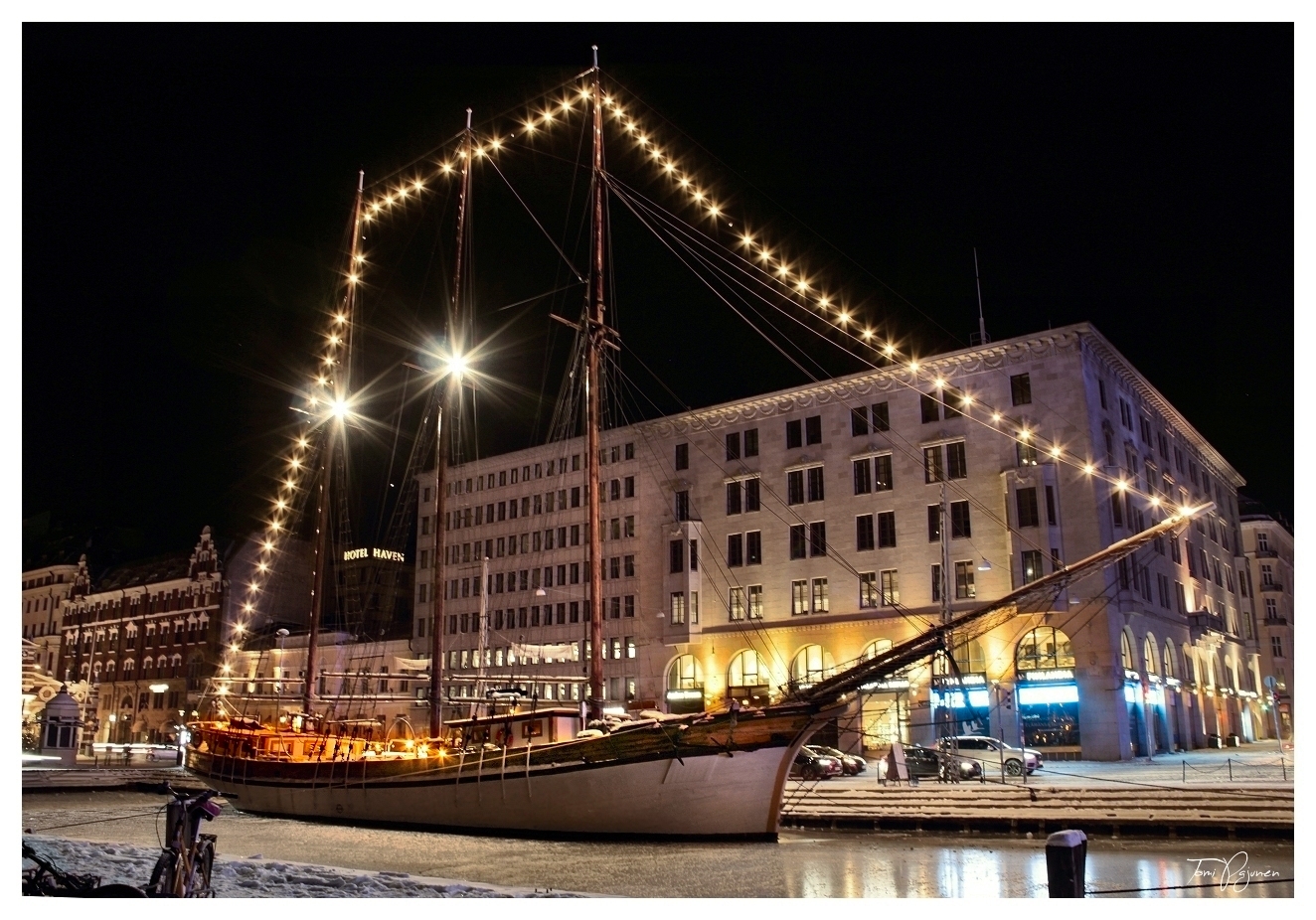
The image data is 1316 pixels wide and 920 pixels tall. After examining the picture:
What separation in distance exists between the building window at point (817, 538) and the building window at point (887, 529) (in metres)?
2.97

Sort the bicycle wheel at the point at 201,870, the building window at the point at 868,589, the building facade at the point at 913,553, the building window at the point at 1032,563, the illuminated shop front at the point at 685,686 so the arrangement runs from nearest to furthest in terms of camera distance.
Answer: the bicycle wheel at the point at 201,870, the building facade at the point at 913,553, the building window at the point at 1032,563, the building window at the point at 868,589, the illuminated shop front at the point at 685,686

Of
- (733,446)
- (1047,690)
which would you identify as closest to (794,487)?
(733,446)

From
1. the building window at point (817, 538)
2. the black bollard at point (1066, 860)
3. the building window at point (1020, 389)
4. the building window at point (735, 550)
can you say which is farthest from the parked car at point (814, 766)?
the black bollard at point (1066, 860)

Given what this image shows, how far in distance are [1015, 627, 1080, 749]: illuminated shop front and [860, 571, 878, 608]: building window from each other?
7.08m

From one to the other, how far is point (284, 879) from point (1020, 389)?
3922cm

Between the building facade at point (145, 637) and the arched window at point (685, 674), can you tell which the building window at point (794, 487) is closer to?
the arched window at point (685, 674)

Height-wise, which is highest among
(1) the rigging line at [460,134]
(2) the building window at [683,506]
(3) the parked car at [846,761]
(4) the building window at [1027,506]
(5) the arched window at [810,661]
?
(1) the rigging line at [460,134]

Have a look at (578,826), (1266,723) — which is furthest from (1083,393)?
(1266,723)

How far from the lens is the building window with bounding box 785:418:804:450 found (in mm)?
52625

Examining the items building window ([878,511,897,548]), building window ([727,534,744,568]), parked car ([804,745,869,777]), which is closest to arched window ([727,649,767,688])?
building window ([727,534,744,568])

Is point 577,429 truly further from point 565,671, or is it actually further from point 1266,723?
point 1266,723

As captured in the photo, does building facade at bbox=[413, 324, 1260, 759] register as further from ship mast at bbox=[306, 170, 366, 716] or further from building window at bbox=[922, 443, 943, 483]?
ship mast at bbox=[306, 170, 366, 716]

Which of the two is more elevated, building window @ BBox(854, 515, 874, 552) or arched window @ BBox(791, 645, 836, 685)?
building window @ BBox(854, 515, 874, 552)

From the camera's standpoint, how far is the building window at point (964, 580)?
45438mm
